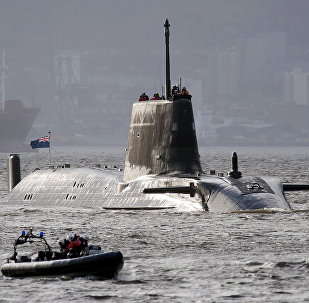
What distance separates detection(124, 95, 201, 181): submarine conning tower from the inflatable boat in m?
15.1

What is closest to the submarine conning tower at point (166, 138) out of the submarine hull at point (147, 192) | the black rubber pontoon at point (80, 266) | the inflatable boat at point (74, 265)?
the submarine hull at point (147, 192)

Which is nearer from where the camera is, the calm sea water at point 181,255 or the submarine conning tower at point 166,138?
the calm sea water at point 181,255

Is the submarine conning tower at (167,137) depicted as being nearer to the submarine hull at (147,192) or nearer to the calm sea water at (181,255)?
the submarine hull at (147,192)

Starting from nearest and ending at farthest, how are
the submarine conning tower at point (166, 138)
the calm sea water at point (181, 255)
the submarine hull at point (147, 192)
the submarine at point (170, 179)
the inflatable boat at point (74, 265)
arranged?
the calm sea water at point (181, 255), the inflatable boat at point (74, 265), the submarine hull at point (147, 192), the submarine at point (170, 179), the submarine conning tower at point (166, 138)

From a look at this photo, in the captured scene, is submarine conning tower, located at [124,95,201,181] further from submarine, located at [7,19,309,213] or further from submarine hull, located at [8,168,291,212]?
submarine hull, located at [8,168,291,212]

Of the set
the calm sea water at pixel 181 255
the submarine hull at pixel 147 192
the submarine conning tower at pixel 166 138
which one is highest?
the submarine conning tower at pixel 166 138

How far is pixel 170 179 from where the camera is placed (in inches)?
1640

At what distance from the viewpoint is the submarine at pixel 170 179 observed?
40.8 meters

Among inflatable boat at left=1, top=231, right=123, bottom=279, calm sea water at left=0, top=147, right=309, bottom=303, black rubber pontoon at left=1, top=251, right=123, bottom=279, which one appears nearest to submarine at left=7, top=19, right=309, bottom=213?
calm sea water at left=0, top=147, right=309, bottom=303

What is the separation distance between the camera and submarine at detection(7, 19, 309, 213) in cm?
4075

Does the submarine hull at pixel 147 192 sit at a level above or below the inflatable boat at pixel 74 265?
above

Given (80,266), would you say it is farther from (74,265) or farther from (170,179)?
(170,179)

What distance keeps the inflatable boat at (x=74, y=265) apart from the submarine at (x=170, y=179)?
10580 mm

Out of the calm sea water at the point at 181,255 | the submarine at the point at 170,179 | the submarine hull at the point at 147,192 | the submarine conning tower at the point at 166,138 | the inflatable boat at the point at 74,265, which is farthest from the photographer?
the submarine conning tower at the point at 166,138
